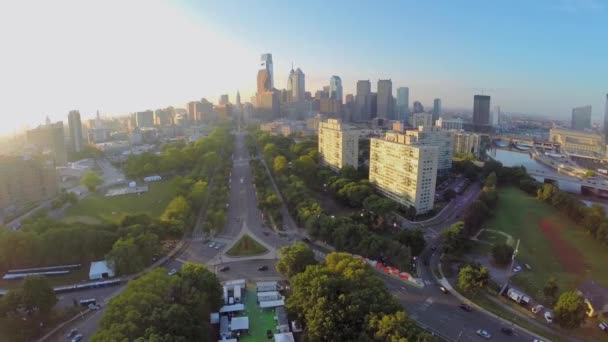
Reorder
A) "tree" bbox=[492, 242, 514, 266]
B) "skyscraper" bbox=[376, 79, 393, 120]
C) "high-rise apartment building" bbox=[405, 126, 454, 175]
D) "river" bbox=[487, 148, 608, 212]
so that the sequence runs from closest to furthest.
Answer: "tree" bbox=[492, 242, 514, 266]
"river" bbox=[487, 148, 608, 212]
"high-rise apartment building" bbox=[405, 126, 454, 175]
"skyscraper" bbox=[376, 79, 393, 120]

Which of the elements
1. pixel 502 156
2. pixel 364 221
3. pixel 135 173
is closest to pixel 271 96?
pixel 502 156

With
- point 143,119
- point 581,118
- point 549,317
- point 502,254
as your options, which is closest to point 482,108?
point 581,118

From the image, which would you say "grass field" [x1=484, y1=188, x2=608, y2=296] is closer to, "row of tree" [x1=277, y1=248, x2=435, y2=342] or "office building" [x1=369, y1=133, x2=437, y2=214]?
"office building" [x1=369, y1=133, x2=437, y2=214]

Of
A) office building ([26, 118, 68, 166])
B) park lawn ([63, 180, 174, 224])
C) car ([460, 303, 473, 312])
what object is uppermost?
office building ([26, 118, 68, 166])

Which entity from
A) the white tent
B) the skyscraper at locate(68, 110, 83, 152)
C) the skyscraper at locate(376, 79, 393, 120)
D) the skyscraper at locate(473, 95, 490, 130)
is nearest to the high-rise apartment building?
the white tent

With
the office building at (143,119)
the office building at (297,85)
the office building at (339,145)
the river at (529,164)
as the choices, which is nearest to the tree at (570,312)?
the river at (529,164)

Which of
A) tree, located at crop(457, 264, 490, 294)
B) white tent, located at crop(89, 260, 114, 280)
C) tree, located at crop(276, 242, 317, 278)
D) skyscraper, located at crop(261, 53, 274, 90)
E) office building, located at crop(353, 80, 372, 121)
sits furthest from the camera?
skyscraper, located at crop(261, 53, 274, 90)

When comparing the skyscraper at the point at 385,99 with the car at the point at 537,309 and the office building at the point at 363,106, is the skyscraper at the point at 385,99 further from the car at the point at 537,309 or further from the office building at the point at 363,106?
the car at the point at 537,309
